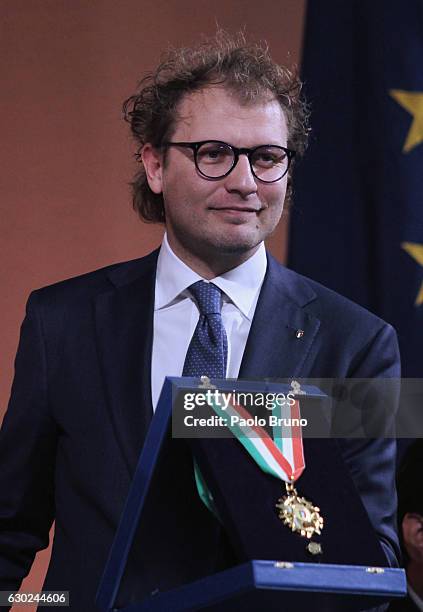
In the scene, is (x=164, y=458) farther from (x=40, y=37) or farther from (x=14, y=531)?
(x=40, y=37)

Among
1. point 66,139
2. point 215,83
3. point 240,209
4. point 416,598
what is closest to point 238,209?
point 240,209

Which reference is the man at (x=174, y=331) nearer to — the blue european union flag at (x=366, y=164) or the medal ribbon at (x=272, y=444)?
the medal ribbon at (x=272, y=444)

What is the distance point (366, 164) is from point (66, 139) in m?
0.72

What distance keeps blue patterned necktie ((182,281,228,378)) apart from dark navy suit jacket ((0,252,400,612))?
1.7 inches

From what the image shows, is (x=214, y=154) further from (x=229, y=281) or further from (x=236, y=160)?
(x=229, y=281)

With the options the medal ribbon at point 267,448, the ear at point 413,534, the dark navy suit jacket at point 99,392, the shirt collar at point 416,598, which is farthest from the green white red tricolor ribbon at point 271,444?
the ear at point 413,534

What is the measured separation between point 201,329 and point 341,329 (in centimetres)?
22

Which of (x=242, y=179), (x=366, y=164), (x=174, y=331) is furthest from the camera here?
(x=366, y=164)


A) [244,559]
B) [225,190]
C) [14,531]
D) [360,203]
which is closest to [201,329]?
[225,190]

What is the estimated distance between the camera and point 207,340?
172 centimetres

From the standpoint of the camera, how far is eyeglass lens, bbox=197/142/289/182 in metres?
1.72

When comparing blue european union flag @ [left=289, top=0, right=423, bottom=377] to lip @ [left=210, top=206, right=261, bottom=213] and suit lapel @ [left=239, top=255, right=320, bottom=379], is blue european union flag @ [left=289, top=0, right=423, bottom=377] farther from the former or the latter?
lip @ [left=210, top=206, right=261, bottom=213]

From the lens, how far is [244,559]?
4.05 ft

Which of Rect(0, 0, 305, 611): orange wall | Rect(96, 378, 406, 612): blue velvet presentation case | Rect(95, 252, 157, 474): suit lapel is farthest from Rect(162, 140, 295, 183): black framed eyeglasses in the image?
Rect(0, 0, 305, 611): orange wall
